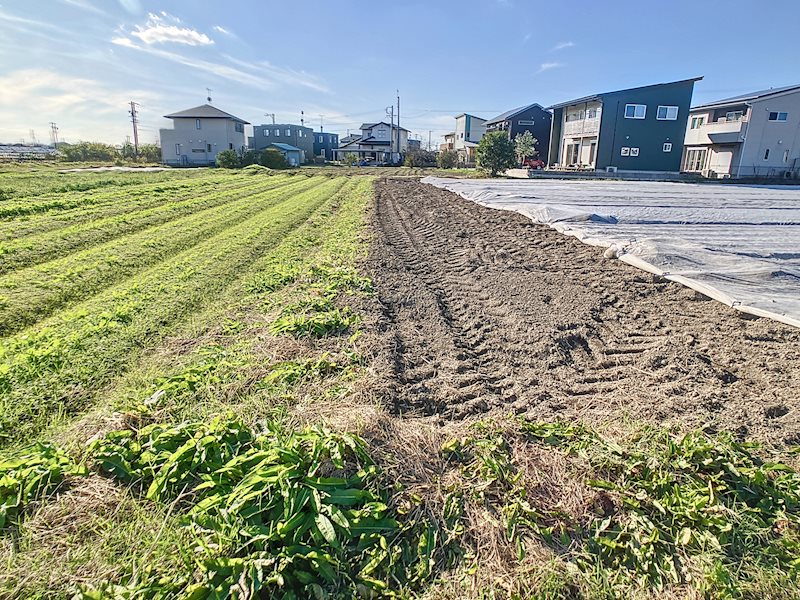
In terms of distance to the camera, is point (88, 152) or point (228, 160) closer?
point (228, 160)

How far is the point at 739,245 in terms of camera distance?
22.2ft

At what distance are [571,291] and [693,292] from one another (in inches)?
44.7

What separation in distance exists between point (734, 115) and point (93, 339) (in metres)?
36.2

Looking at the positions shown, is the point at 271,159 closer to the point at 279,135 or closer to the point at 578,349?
the point at 279,135

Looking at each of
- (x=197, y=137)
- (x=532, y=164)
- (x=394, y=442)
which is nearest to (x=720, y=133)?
(x=532, y=164)

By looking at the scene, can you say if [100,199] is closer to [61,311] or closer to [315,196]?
[315,196]

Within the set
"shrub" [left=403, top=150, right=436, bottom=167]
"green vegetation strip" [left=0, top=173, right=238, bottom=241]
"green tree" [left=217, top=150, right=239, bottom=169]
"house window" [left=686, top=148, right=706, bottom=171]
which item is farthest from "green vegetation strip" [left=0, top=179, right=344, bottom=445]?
"shrub" [left=403, top=150, right=436, bottom=167]

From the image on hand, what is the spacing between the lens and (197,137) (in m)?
42.9

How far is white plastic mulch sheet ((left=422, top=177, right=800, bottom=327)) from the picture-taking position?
4375mm

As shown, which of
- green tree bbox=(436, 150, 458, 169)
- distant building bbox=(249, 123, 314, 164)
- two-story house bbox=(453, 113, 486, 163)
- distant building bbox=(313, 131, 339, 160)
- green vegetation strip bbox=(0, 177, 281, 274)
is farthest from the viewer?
distant building bbox=(313, 131, 339, 160)

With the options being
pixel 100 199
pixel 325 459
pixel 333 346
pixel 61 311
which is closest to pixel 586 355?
pixel 333 346

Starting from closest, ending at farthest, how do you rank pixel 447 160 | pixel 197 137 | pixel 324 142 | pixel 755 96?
pixel 755 96
pixel 447 160
pixel 197 137
pixel 324 142

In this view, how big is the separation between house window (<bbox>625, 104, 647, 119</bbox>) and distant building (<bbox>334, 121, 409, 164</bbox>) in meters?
27.4

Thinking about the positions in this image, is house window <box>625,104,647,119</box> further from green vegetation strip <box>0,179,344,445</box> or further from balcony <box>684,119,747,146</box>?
green vegetation strip <box>0,179,344,445</box>
